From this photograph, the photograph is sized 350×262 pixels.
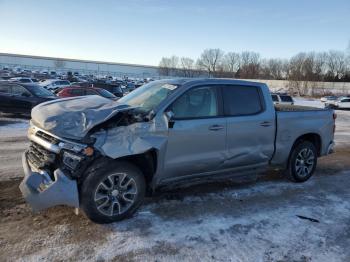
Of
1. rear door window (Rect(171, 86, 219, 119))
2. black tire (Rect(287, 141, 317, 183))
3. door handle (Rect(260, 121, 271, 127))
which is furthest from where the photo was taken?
black tire (Rect(287, 141, 317, 183))

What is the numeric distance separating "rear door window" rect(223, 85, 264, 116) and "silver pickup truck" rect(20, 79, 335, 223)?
0.02 m

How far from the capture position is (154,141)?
461cm

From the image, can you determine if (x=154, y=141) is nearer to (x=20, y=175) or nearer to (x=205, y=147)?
(x=205, y=147)

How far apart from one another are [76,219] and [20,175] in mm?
2295

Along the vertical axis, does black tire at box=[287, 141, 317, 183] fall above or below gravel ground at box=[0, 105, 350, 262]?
above

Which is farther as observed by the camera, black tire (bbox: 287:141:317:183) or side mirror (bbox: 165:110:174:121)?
black tire (bbox: 287:141:317:183)

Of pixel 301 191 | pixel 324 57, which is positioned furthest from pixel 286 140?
pixel 324 57

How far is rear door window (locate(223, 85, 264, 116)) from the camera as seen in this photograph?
552 cm

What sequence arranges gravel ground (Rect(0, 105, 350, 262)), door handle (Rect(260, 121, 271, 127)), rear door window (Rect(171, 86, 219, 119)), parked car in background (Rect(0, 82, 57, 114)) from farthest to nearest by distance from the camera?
1. parked car in background (Rect(0, 82, 57, 114))
2. door handle (Rect(260, 121, 271, 127))
3. rear door window (Rect(171, 86, 219, 119))
4. gravel ground (Rect(0, 105, 350, 262))

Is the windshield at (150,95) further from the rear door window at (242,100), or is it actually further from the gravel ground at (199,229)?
the gravel ground at (199,229)

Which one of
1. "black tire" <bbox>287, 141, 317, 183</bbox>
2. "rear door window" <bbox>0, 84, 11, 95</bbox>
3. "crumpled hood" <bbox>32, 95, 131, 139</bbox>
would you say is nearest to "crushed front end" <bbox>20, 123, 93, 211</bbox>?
"crumpled hood" <bbox>32, 95, 131, 139</bbox>

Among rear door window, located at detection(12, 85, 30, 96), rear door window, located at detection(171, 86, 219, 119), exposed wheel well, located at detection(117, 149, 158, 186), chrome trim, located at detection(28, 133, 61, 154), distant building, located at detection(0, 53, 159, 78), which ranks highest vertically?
distant building, located at detection(0, 53, 159, 78)

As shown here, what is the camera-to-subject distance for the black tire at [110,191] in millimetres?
4234

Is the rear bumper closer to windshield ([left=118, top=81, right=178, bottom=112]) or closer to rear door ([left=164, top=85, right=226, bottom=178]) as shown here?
rear door ([left=164, top=85, right=226, bottom=178])
